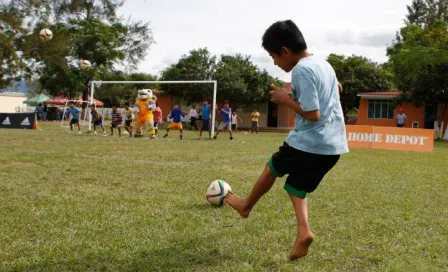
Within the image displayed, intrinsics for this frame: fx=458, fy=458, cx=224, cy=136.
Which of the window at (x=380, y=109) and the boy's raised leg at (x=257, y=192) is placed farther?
the window at (x=380, y=109)

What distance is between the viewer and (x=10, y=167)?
725cm

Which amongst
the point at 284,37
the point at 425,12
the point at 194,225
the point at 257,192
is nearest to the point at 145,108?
the point at 194,225

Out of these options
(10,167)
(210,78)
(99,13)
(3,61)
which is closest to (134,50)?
(99,13)

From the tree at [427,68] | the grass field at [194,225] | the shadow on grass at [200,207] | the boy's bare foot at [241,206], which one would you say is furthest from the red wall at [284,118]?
the boy's bare foot at [241,206]

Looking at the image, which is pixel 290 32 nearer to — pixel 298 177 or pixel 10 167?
pixel 298 177

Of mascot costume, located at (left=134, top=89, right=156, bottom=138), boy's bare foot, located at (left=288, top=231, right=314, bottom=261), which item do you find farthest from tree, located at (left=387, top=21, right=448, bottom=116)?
boy's bare foot, located at (left=288, top=231, right=314, bottom=261)

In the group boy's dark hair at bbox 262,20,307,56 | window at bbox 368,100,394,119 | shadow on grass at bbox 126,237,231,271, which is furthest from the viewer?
window at bbox 368,100,394,119

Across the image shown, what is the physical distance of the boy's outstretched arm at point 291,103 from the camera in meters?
2.96

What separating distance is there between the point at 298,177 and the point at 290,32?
98 cm

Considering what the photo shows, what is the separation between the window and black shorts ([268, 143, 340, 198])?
31689mm

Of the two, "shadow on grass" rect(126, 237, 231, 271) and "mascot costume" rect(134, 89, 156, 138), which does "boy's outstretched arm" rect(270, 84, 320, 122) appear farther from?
"mascot costume" rect(134, 89, 156, 138)

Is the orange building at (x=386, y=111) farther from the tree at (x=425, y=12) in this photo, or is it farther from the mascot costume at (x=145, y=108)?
the mascot costume at (x=145, y=108)

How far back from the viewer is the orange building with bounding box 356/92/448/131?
31.0 m

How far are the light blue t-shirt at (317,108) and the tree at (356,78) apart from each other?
3556cm
